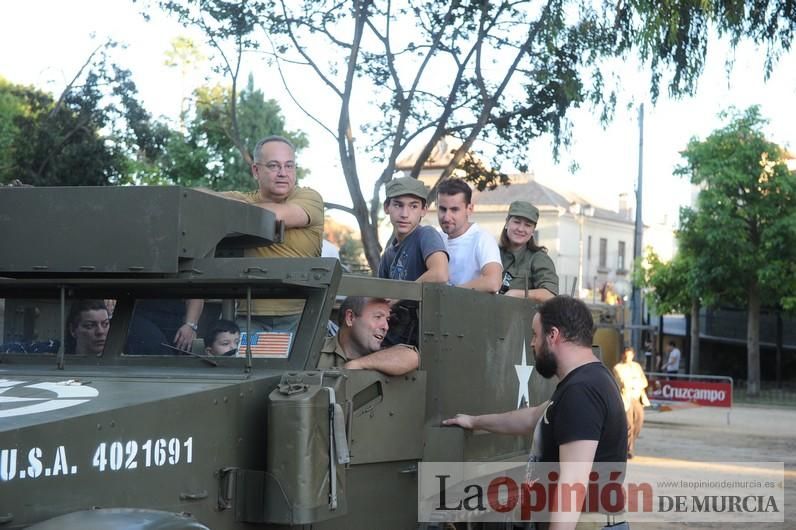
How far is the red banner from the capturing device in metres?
22.5

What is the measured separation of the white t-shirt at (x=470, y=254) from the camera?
7086 mm

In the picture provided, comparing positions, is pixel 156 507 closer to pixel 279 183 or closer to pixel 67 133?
pixel 279 183

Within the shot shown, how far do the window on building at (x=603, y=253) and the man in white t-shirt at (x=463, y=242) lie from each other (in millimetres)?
58095

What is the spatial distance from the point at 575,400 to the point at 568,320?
0.36 metres

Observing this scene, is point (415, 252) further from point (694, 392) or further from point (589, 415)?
point (694, 392)

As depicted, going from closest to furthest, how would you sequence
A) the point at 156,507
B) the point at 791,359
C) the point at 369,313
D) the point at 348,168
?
the point at 156,507 < the point at 369,313 < the point at 348,168 < the point at 791,359

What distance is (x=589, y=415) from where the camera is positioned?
15.4ft

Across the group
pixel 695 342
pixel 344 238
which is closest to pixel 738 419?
pixel 695 342

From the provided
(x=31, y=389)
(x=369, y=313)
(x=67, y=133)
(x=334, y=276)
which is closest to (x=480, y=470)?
(x=369, y=313)

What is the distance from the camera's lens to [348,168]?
14.7 meters

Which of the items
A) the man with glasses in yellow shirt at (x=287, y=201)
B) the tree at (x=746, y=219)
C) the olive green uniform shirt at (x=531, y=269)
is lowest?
the olive green uniform shirt at (x=531, y=269)

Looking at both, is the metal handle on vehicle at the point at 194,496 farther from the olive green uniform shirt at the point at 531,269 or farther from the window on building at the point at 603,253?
the window on building at the point at 603,253

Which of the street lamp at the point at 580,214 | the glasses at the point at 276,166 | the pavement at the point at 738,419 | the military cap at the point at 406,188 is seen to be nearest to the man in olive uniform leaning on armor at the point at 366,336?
the glasses at the point at 276,166

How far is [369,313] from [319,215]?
0.86 metres
